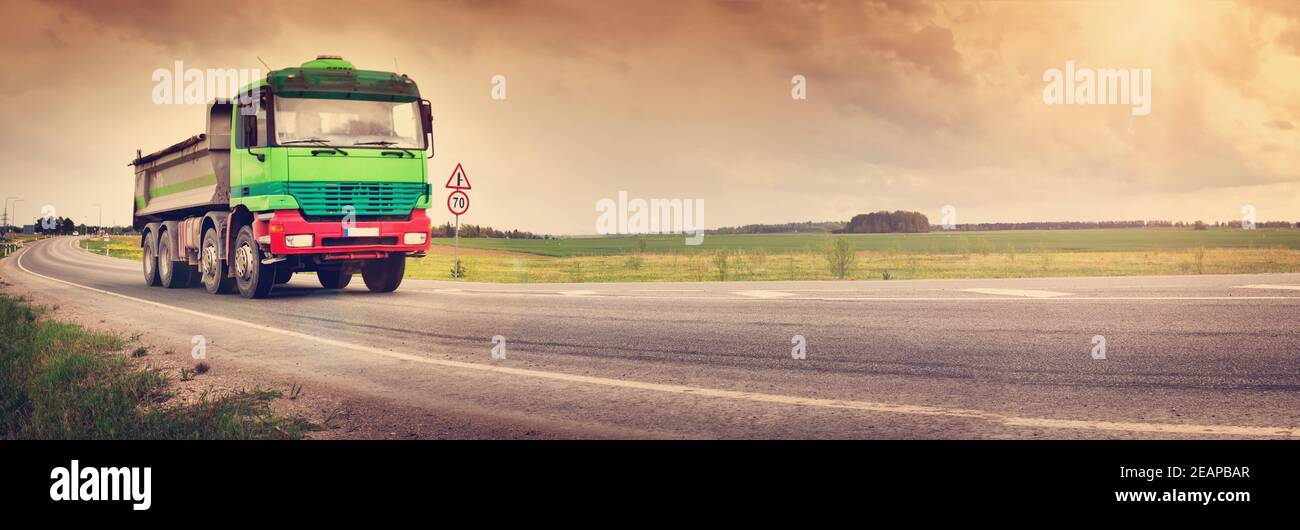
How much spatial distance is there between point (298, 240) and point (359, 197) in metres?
1.23

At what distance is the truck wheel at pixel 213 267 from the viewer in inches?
659

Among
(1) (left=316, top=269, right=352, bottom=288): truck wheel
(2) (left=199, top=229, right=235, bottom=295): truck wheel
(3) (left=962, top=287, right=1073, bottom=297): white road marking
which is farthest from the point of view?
(1) (left=316, top=269, right=352, bottom=288): truck wheel

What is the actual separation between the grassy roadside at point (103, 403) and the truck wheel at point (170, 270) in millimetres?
10410

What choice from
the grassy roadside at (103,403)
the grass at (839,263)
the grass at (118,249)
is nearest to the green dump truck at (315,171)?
the grassy roadside at (103,403)

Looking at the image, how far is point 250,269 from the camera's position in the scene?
1538 centimetres

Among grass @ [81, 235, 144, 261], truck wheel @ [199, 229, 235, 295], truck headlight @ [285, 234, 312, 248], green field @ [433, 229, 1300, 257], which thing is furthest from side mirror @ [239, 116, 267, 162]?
grass @ [81, 235, 144, 261]

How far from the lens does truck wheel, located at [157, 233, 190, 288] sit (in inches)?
782

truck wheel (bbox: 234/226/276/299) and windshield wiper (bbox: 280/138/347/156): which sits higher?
windshield wiper (bbox: 280/138/347/156)

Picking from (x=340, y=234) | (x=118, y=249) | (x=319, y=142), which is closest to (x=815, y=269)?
(x=340, y=234)

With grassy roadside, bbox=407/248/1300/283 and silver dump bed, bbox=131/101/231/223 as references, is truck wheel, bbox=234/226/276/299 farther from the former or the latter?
grassy roadside, bbox=407/248/1300/283

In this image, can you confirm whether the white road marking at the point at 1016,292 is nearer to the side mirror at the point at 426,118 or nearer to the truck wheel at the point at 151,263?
the side mirror at the point at 426,118

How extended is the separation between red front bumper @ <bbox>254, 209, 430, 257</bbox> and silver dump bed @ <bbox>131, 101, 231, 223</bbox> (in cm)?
230
